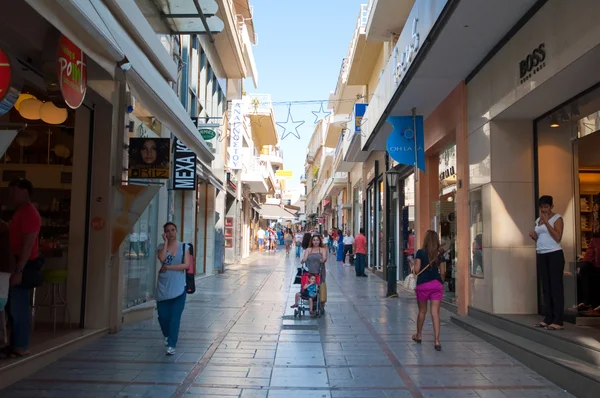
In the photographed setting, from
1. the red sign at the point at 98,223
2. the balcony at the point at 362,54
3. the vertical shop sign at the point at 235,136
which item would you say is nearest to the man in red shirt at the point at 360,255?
the vertical shop sign at the point at 235,136

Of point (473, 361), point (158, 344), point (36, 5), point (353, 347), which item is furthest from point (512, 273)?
point (36, 5)

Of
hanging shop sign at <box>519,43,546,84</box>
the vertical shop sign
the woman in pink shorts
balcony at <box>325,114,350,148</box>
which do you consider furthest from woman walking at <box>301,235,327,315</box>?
balcony at <box>325,114,350,148</box>

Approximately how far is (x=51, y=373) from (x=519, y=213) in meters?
6.77

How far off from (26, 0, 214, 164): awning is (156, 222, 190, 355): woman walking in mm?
1941

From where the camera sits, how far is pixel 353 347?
24.6ft

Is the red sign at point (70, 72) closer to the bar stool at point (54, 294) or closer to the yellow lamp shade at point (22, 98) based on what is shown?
the yellow lamp shade at point (22, 98)

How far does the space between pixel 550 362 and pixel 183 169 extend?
9151 mm

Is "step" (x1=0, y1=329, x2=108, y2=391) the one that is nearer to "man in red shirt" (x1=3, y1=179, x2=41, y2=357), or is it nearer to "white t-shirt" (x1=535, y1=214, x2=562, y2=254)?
"man in red shirt" (x1=3, y1=179, x2=41, y2=357)

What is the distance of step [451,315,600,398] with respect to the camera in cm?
514

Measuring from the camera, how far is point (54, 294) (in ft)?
25.9

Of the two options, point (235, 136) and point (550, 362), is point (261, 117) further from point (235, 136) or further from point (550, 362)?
point (550, 362)

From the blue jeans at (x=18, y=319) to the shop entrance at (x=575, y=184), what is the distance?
679 cm

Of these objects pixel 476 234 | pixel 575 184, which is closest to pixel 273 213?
pixel 476 234

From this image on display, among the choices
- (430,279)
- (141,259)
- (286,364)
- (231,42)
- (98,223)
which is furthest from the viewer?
(231,42)
